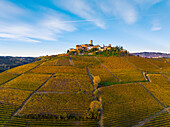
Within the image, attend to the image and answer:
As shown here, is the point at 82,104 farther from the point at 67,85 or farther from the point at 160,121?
the point at 160,121

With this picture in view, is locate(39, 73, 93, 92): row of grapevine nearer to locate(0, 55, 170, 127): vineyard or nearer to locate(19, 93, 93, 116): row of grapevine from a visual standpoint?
locate(0, 55, 170, 127): vineyard

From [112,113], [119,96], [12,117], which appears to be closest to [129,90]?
[119,96]

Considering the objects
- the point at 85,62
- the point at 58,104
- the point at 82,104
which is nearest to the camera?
the point at 58,104

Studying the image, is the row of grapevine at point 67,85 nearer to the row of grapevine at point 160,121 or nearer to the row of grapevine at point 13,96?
the row of grapevine at point 13,96

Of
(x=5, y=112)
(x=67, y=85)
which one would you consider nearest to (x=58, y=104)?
(x=67, y=85)

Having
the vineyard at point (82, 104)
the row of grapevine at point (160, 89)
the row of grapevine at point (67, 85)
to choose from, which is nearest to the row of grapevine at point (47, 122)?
the vineyard at point (82, 104)

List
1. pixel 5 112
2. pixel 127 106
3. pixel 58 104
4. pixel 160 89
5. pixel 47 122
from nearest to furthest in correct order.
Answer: pixel 47 122, pixel 5 112, pixel 127 106, pixel 58 104, pixel 160 89

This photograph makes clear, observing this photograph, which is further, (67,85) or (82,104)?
(67,85)

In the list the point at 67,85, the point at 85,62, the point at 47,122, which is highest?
the point at 85,62

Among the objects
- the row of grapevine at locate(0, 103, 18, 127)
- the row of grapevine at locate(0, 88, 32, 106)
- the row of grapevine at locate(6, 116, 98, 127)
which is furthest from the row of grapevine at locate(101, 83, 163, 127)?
the row of grapevine at locate(0, 88, 32, 106)
